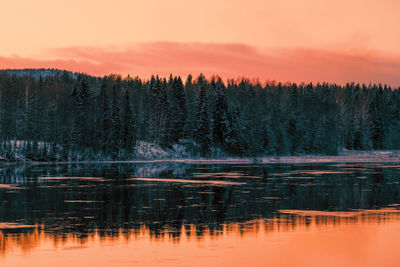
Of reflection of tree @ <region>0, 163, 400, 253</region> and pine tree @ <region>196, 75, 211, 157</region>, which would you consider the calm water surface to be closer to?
reflection of tree @ <region>0, 163, 400, 253</region>

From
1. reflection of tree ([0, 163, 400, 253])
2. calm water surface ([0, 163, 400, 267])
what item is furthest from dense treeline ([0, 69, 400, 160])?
calm water surface ([0, 163, 400, 267])

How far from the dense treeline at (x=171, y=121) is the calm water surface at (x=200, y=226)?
59719 millimetres

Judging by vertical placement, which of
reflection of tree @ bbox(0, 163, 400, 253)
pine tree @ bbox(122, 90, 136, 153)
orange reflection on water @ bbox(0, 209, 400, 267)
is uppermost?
pine tree @ bbox(122, 90, 136, 153)

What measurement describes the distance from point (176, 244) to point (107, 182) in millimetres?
28108

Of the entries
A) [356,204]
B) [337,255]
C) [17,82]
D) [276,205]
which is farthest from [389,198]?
[17,82]

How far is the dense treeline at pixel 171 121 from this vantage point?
328 ft

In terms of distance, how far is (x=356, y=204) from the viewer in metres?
32.5

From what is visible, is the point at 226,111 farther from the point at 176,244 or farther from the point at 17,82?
the point at 176,244

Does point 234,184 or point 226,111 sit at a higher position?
point 226,111

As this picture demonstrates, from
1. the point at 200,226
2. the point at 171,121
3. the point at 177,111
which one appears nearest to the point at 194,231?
the point at 200,226

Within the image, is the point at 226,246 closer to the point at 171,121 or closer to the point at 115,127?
the point at 115,127

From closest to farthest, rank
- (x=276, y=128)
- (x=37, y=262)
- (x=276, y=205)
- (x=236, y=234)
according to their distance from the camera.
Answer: (x=37, y=262) < (x=236, y=234) < (x=276, y=205) < (x=276, y=128)

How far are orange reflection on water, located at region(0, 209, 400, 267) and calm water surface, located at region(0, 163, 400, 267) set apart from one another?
37 mm

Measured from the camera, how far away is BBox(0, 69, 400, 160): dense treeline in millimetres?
100000
